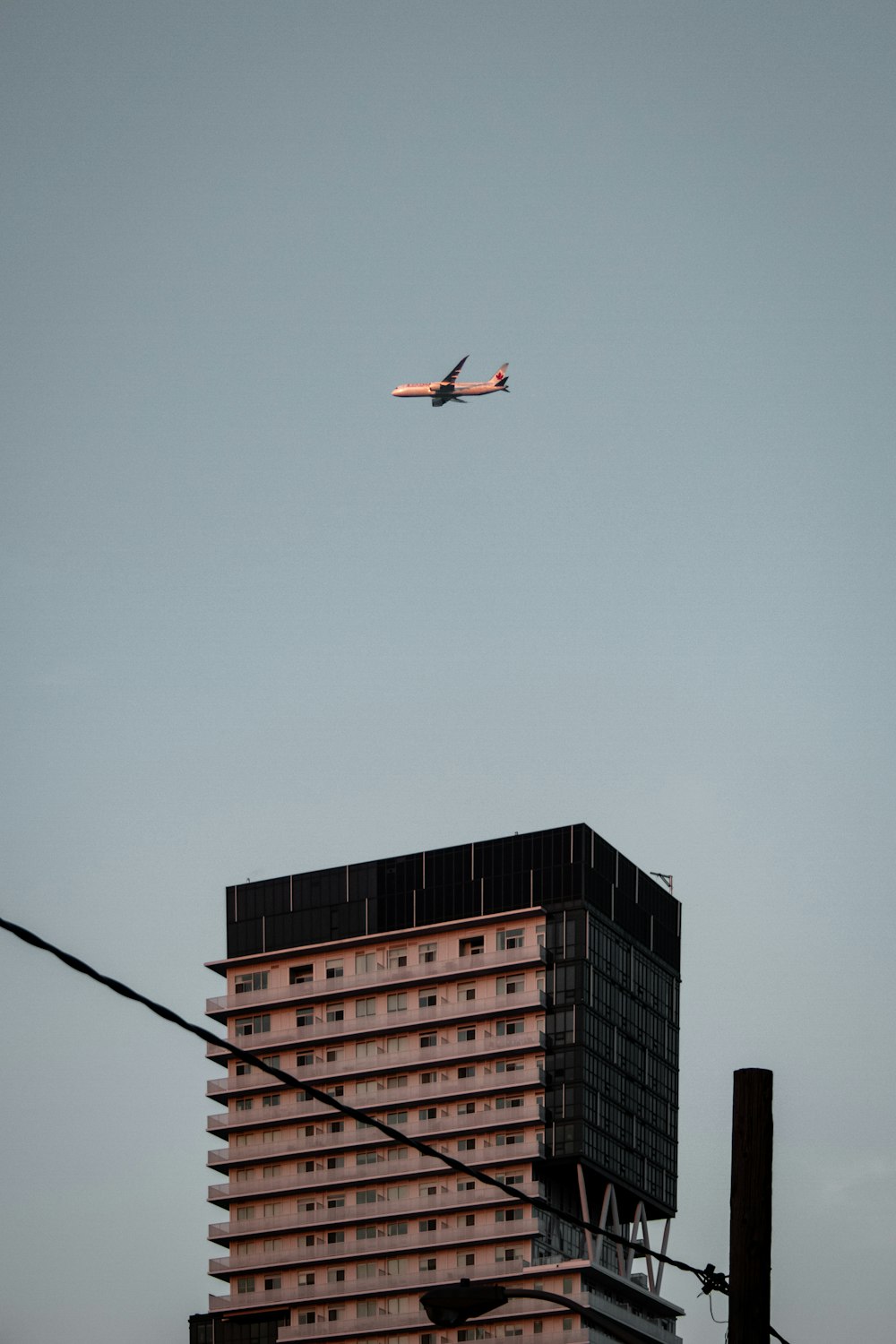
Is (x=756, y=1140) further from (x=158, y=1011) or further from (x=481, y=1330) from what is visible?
(x=481, y=1330)

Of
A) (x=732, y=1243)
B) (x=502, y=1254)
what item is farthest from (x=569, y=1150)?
(x=732, y=1243)

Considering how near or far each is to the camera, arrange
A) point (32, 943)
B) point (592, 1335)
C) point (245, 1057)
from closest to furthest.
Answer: point (32, 943)
point (245, 1057)
point (592, 1335)

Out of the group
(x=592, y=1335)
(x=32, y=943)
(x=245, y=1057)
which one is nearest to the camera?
(x=32, y=943)

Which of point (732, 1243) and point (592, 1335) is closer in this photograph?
point (732, 1243)

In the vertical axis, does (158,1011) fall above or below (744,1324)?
above

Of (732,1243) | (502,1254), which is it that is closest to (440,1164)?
(502,1254)

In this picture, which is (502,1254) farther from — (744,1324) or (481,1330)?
(744,1324)
